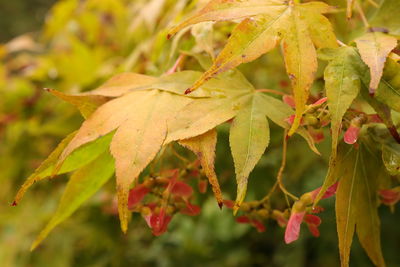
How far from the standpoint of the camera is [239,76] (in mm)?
598

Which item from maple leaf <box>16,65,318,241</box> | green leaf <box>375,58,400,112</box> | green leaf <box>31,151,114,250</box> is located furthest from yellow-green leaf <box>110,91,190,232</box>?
green leaf <box>375,58,400,112</box>

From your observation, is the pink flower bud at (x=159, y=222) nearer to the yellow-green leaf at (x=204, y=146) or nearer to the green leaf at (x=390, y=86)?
the yellow-green leaf at (x=204, y=146)

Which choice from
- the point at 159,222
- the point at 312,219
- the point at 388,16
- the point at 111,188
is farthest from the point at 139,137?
the point at 111,188

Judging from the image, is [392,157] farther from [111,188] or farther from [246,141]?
[111,188]

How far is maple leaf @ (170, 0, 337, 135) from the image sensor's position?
1.50 ft

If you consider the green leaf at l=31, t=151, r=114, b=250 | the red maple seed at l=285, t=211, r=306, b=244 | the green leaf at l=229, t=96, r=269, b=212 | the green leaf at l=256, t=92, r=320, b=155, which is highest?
the green leaf at l=229, t=96, r=269, b=212

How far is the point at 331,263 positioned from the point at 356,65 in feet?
3.15

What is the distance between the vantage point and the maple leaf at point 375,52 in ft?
1.40

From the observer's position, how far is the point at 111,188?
107 centimetres

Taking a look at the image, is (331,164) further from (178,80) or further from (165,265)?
(165,265)

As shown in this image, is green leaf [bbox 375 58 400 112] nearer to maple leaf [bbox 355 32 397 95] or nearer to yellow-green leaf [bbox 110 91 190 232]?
maple leaf [bbox 355 32 397 95]

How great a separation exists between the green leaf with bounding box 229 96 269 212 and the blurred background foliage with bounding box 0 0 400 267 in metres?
0.42

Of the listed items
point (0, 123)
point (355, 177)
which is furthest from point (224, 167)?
point (0, 123)

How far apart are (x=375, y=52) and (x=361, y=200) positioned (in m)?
0.18
